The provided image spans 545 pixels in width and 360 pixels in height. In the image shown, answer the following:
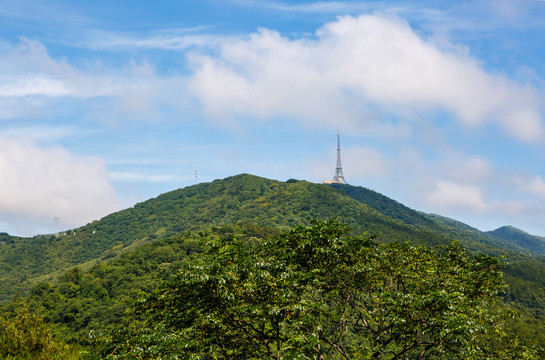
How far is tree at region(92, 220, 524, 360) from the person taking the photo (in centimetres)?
1975

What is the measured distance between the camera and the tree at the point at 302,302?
778 inches

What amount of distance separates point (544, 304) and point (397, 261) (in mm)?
144718

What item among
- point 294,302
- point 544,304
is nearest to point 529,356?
point 294,302

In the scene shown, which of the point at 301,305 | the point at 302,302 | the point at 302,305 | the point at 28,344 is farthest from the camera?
the point at 28,344

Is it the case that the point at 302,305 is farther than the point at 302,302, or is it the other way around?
the point at 302,305

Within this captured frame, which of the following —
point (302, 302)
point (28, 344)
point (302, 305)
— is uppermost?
point (302, 302)

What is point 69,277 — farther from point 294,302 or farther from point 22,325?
point 294,302

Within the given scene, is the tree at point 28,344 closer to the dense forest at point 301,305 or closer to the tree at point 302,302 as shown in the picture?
the dense forest at point 301,305

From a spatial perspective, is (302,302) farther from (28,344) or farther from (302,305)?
(28,344)

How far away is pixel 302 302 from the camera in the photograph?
65.6 feet

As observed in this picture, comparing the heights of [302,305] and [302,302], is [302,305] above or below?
below

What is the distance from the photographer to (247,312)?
21359 millimetres

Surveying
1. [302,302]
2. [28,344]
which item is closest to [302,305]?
[302,302]

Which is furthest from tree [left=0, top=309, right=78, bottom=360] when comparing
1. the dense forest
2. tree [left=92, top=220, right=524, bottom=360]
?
tree [left=92, top=220, right=524, bottom=360]
